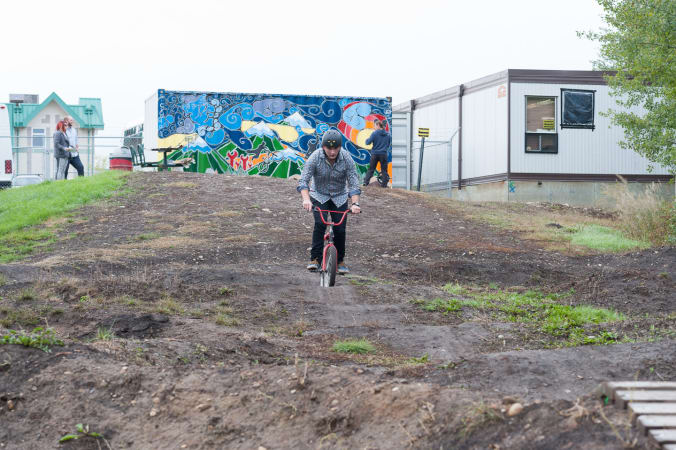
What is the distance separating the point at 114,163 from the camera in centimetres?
2514

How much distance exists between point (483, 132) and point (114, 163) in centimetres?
1161

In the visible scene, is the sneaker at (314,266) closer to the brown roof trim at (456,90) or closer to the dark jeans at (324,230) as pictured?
the dark jeans at (324,230)

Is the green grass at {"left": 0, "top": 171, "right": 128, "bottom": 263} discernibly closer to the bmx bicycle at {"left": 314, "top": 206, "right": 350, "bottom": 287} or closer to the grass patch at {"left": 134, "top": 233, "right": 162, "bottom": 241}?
the grass patch at {"left": 134, "top": 233, "right": 162, "bottom": 241}

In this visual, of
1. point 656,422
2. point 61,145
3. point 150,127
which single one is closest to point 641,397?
point 656,422

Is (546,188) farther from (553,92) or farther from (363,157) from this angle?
(363,157)

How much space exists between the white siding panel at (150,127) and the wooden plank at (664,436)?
78.5 ft

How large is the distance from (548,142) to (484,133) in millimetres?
2107

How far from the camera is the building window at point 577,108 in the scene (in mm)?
26547

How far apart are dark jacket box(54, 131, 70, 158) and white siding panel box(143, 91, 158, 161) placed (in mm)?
4941

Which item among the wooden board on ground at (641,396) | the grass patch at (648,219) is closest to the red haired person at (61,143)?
the grass patch at (648,219)

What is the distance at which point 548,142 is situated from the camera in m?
26.5

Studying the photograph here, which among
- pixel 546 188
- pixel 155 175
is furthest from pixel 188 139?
pixel 546 188

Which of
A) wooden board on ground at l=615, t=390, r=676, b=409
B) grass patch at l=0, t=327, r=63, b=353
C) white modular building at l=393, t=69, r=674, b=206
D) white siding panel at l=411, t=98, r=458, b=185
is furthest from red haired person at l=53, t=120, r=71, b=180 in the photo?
wooden board on ground at l=615, t=390, r=676, b=409

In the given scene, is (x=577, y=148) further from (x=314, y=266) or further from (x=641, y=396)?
(x=641, y=396)
